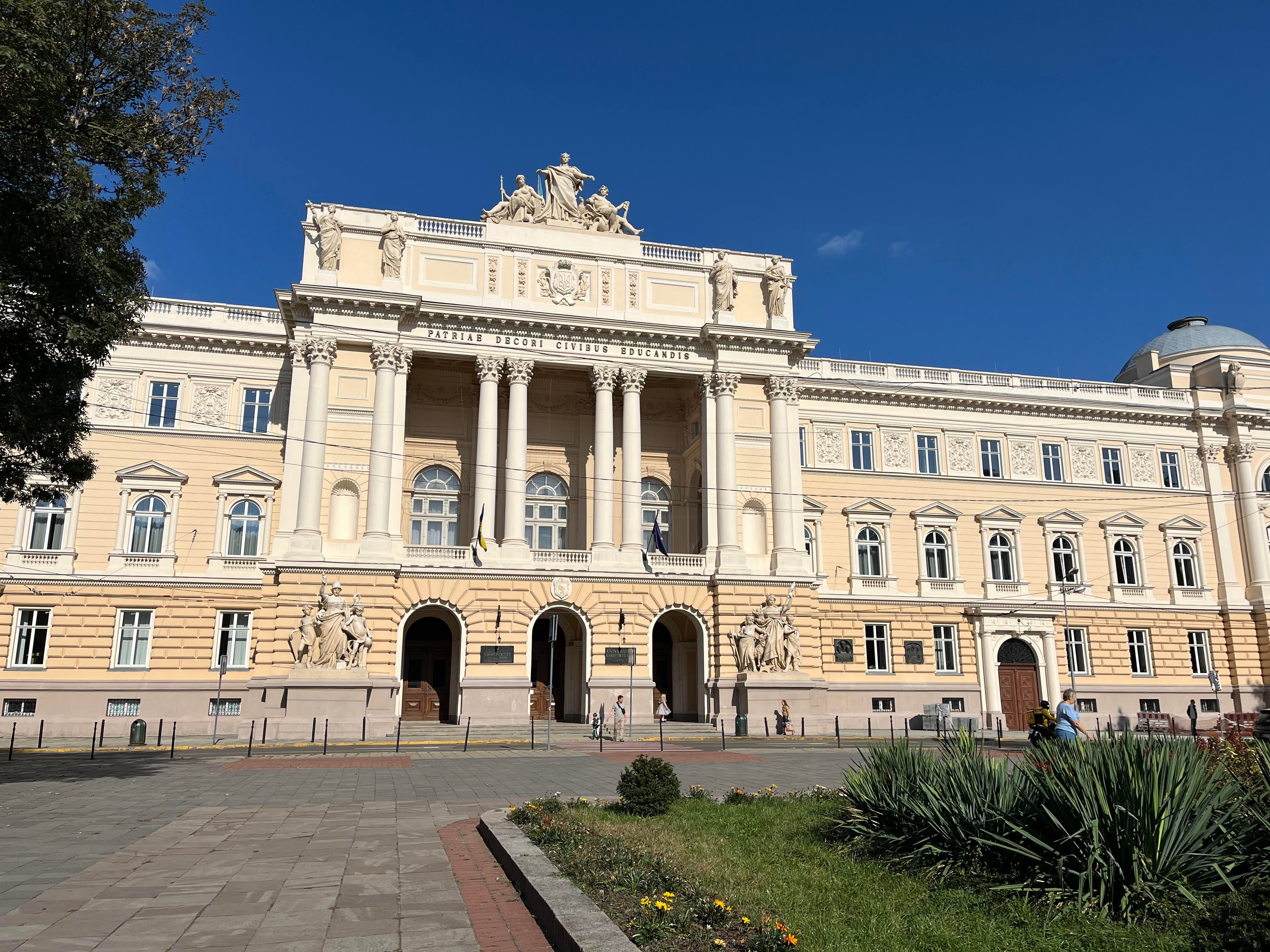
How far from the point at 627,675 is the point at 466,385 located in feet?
50.7

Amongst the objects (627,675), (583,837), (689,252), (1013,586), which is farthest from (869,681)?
(583,837)

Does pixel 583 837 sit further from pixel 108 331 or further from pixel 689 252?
pixel 689 252

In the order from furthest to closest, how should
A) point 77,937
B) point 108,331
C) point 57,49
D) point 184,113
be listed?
1. point 184,113
2. point 108,331
3. point 57,49
4. point 77,937

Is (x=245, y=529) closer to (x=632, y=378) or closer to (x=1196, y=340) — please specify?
(x=632, y=378)

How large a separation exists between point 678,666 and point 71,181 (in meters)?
32.5

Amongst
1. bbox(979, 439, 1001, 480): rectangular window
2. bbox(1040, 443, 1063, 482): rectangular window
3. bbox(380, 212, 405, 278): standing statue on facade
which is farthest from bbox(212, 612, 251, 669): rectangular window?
bbox(1040, 443, 1063, 482): rectangular window

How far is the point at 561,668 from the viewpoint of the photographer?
41.8m

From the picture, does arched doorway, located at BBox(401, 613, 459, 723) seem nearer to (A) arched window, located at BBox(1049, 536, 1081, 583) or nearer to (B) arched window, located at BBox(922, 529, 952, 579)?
(B) arched window, located at BBox(922, 529, 952, 579)

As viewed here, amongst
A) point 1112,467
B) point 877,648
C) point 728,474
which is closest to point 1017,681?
point 877,648

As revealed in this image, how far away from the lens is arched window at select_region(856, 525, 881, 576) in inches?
1780

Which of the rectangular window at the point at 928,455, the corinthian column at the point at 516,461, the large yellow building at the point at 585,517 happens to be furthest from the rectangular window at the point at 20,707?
the rectangular window at the point at 928,455

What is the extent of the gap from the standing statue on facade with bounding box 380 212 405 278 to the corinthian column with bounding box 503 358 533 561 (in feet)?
19.8

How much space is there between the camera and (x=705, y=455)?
4106cm

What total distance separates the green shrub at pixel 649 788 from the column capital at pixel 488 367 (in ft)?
90.3
